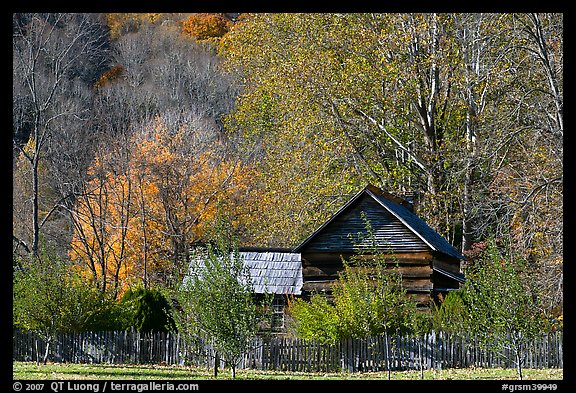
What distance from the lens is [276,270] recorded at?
1137 inches

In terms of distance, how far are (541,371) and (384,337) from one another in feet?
12.5

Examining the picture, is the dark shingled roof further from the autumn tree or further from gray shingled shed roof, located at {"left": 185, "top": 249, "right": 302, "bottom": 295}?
the autumn tree

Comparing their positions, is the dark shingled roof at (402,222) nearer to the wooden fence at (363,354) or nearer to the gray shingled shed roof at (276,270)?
the gray shingled shed roof at (276,270)

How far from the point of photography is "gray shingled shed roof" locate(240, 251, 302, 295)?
2828 cm

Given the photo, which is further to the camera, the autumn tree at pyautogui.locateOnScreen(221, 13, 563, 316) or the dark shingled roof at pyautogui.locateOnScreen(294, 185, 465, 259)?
the autumn tree at pyautogui.locateOnScreen(221, 13, 563, 316)

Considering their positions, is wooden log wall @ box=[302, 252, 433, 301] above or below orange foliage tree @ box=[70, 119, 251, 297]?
below

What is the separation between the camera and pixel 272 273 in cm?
2877

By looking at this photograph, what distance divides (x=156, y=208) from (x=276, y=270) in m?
13.2

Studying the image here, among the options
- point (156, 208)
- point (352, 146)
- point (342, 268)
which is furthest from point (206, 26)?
point (342, 268)

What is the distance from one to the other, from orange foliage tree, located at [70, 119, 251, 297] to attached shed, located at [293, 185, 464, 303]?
12562mm

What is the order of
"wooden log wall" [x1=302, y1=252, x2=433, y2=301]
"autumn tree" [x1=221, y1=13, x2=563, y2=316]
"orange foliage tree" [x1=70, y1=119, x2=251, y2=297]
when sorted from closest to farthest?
"wooden log wall" [x1=302, y1=252, x2=433, y2=301] < "autumn tree" [x1=221, y1=13, x2=563, y2=316] < "orange foliage tree" [x1=70, y1=119, x2=251, y2=297]

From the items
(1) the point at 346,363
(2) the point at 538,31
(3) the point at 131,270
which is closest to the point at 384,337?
(1) the point at 346,363

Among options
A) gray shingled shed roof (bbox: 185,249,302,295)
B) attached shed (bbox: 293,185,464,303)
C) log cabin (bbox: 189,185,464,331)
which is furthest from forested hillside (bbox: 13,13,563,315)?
attached shed (bbox: 293,185,464,303)

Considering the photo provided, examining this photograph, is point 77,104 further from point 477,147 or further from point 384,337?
point 384,337
